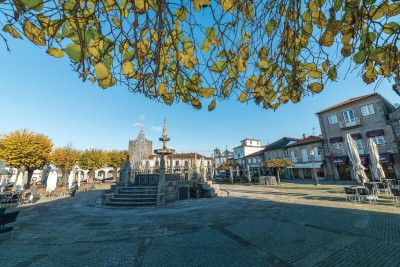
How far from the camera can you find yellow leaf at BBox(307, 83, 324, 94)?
80.7 inches

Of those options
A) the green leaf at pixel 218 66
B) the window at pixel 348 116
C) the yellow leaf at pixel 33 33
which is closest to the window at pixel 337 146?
the window at pixel 348 116

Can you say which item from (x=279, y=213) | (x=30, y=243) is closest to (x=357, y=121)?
(x=279, y=213)

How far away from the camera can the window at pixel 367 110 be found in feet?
74.0

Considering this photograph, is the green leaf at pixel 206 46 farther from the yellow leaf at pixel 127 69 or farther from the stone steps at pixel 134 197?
the stone steps at pixel 134 197

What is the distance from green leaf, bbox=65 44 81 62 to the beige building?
2955cm

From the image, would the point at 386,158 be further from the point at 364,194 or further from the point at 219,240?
the point at 219,240

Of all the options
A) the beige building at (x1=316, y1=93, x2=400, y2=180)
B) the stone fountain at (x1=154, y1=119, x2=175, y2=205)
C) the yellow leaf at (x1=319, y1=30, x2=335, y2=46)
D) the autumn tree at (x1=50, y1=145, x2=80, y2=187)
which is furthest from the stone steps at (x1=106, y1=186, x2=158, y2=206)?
the beige building at (x1=316, y1=93, x2=400, y2=180)

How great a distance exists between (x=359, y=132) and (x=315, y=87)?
29.4 m

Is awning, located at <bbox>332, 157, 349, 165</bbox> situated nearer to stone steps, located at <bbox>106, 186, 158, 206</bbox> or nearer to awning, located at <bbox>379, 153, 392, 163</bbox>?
awning, located at <bbox>379, 153, 392, 163</bbox>

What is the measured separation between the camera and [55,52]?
1.45m

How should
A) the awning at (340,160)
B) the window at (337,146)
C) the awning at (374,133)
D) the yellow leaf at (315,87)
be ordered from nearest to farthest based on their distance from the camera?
the yellow leaf at (315,87), the awning at (374,133), the awning at (340,160), the window at (337,146)

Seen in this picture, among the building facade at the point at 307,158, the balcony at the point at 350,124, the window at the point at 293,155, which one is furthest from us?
the window at the point at 293,155

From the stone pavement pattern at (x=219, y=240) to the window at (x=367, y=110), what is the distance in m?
19.5

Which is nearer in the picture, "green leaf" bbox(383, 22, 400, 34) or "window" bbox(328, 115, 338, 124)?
"green leaf" bbox(383, 22, 400, 34)
